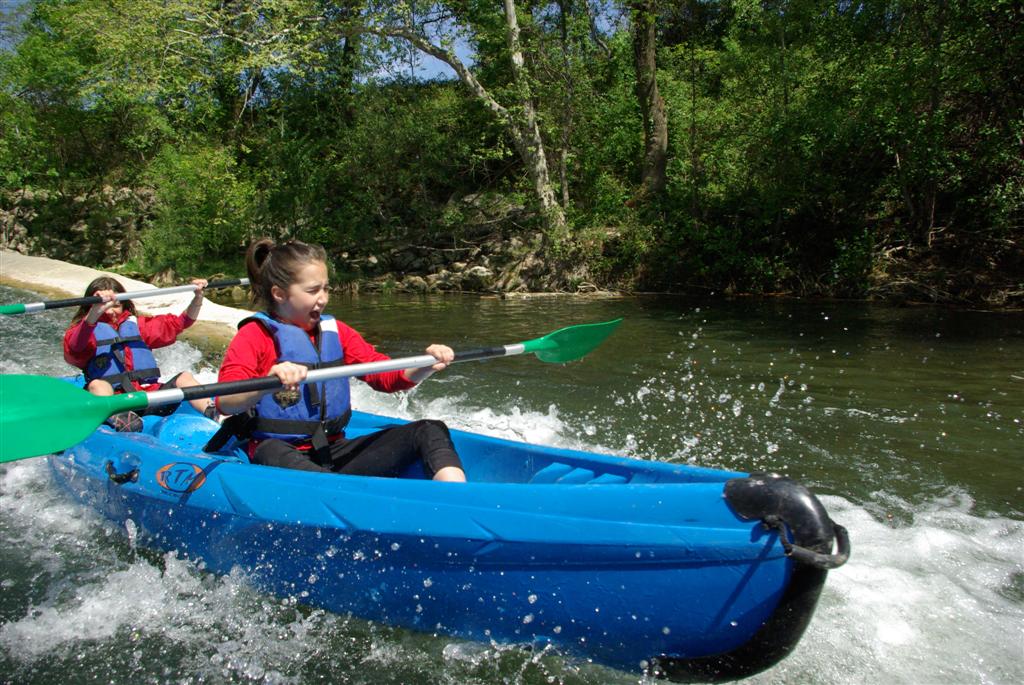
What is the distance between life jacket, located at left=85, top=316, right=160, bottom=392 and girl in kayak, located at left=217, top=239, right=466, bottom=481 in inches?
67.7

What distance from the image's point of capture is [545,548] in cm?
211

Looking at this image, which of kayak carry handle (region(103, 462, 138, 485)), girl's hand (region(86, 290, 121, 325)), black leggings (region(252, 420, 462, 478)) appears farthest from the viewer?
girl's hand (region(86, 290, 121, 325))

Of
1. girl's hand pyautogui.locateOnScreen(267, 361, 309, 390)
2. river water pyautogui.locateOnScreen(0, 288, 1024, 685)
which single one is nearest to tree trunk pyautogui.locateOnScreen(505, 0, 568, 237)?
river water pyautogui.locateOnScreen(0, 288, 1024, 685)

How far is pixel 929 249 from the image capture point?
9.27m

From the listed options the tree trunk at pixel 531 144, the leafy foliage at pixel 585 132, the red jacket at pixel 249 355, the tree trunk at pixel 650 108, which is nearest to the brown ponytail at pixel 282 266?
the red jacket at pixel 249 355

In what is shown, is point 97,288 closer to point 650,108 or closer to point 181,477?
point 181,477

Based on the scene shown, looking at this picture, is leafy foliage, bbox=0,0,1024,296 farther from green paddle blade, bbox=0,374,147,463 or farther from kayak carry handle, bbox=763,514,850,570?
green paddle blade, bbox=0,374,147,463

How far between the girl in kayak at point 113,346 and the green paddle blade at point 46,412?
142 centimetres

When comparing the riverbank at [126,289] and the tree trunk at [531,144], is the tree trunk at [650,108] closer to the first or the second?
the tree trunk at [531,144]

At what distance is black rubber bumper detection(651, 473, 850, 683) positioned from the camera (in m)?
1.83

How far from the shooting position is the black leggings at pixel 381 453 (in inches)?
107

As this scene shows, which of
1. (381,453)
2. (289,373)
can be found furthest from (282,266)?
(381,453)

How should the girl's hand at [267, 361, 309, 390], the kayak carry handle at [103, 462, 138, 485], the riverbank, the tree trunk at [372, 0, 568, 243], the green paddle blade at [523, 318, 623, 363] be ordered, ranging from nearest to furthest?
1. the girl's hand at [267, 361, 309, 390]
2. the kayak carry handle at [103, 462, 138, 485]
3. the green paddle blade at [523, 318, 623, 363]
4. the riverbank
5. the tree trunk at [372, 0, 568, 243]

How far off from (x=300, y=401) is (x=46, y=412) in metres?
0.77
